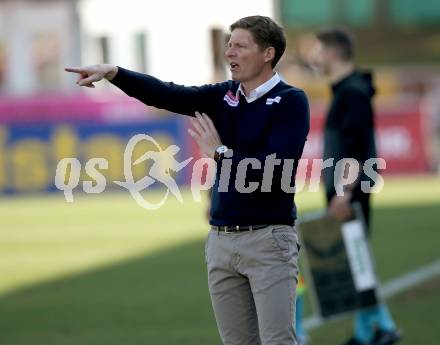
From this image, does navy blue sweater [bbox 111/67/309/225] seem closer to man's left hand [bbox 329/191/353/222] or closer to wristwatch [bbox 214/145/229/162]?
wristwatch [bbox 214/145/229/162]

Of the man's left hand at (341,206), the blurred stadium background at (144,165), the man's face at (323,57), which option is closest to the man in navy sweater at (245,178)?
the man's left hand at (341,206)

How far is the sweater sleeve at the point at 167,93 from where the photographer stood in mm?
6734

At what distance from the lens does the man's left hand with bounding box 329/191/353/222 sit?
965 centimetres

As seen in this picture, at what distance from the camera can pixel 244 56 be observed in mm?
6707

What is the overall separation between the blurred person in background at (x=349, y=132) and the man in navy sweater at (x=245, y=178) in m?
2.83

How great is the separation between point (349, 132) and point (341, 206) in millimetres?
553

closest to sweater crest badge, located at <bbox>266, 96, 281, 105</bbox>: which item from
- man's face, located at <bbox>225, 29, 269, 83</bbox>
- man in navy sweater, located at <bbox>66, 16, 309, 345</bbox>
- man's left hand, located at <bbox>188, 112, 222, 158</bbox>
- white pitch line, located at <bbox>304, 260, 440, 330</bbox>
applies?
man in navy sweater, located at <bbox>66, 16, 309, 345</bbox>

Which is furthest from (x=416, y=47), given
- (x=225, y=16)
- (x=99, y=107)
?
(x=99, y=107)

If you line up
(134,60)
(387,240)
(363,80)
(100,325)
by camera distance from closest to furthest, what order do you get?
(363,80) → (100,325) → (387,240) → (134,60)

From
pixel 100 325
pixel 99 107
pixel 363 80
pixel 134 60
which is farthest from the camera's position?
pixel 134 60

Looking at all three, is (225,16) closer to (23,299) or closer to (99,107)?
(99,107)

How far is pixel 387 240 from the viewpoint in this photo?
16.8 m

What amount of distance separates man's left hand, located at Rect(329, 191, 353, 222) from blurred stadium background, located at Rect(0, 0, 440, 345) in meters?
1.12

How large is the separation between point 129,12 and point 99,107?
1245cm
